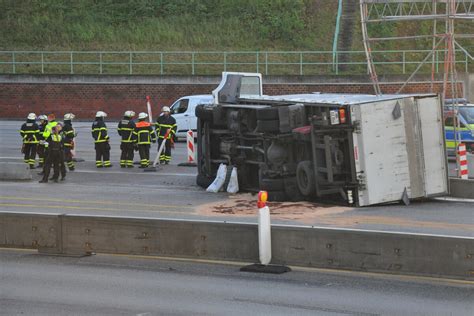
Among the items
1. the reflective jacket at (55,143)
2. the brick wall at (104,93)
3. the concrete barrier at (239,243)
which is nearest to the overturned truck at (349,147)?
the concrete barrier at (239,243)

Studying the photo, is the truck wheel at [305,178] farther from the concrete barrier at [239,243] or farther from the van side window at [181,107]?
the van side window at [181,107]

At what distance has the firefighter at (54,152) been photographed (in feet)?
82.7

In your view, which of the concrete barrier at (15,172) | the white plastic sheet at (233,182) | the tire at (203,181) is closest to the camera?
the white plastic sheet at (233,182)

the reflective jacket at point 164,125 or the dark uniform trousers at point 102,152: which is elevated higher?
the reflective jacket at point 164,125

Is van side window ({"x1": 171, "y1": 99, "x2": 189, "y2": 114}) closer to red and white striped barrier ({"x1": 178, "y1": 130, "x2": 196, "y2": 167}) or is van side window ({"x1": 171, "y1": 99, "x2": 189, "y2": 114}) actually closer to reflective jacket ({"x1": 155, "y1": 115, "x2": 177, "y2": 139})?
reflective jacket ({"x1": 155, "y1": 115, "x2": 177, "y2": 139})

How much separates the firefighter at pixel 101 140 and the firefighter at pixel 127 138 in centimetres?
43

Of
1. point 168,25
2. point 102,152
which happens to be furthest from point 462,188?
point 168,25

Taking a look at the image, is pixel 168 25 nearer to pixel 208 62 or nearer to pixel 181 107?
pixel 208 62

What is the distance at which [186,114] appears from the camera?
3662 cm

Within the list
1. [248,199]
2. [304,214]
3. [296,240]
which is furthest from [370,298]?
[248,199]

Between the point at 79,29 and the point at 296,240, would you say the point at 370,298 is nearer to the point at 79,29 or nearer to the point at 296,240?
the point at 296,240

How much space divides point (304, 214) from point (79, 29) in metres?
35.2

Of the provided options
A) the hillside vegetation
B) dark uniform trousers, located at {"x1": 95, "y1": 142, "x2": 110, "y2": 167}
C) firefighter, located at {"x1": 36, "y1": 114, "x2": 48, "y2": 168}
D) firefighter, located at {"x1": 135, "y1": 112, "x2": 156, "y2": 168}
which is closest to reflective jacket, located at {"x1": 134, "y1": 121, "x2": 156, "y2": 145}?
firefighter, located at {"x1": 135, "y1": 112, "x2": 156, "y2": 168}

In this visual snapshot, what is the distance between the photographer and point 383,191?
1977 centimetres
